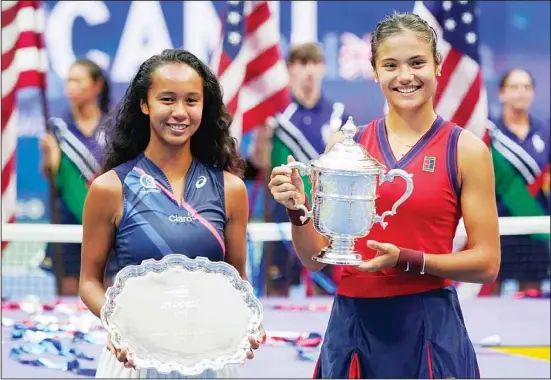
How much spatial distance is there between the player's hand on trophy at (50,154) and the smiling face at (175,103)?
17.8 ft

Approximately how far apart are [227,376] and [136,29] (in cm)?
618

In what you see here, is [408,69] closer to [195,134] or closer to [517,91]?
[195,134]

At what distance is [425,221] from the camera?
338 centimetres

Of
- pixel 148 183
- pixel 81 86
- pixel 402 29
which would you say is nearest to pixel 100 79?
pixel 81 86

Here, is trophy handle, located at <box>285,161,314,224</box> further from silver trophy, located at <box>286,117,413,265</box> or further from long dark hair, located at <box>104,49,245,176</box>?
long dark hair, located at <box>104,49,245,176</box>

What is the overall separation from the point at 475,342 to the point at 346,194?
4.15m

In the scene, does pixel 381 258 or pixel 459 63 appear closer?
pixel 381 258

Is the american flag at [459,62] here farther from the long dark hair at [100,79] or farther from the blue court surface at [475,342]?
the long dark hair at [100,79]

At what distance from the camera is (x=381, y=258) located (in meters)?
3.21

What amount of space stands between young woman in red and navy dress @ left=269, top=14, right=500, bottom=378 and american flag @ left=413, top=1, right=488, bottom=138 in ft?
16.2

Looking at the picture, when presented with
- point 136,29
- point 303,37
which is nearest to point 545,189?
point 303,37

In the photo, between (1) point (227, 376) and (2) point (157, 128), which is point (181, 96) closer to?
(2) point (157, 128)

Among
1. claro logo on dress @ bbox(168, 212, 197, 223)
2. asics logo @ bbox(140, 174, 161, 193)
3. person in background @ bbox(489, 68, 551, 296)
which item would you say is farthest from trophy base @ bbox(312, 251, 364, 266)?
person in background @ bbox(489, 68, 551, 296)

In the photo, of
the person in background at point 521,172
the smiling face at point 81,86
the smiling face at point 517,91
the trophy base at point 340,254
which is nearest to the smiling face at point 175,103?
the trophy base at point 340,254
